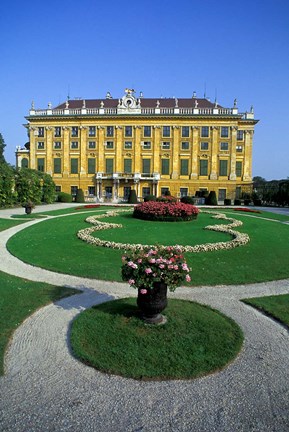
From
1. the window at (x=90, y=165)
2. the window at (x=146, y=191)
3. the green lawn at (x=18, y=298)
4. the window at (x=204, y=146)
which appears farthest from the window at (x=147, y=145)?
the green lawn at (x=18, y=298)

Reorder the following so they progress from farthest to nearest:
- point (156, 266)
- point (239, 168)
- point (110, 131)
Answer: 1. point (110, 131)
2. point (239, 168)
3. point (156, 266)

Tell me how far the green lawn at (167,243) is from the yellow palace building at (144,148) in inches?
1415

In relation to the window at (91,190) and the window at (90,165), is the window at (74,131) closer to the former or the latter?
the window at (90,165)

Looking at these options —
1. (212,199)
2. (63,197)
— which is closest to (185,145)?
(212,199)

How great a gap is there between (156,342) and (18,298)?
4292 mm

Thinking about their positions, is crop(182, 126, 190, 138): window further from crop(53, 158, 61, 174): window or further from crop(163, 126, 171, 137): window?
crop(53, 158, 61, 174): window

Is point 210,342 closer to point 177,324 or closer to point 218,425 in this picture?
point 177,324

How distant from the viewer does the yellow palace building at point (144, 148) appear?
55.4 m

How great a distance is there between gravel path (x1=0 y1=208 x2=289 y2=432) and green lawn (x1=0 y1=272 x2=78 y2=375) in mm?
268

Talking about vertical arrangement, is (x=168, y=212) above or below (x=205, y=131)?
below

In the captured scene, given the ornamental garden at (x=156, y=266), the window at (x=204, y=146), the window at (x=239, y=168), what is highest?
the window at (x=204, y=146)

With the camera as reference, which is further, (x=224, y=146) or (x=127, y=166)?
(x=127, y=166)

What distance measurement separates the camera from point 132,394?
15.0ft

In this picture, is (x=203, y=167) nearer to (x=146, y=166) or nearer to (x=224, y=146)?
(x=224, y=146)
